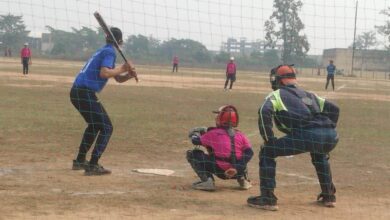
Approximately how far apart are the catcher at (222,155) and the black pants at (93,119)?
1.23m

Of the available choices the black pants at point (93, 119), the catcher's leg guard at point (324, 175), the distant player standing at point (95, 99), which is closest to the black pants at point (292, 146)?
the catcher's leg guard at point (324, 175)

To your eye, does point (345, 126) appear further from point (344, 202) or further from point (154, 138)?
point (344, 202)

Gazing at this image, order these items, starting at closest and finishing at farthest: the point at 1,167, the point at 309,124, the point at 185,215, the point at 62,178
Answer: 1. the point at 185,215
2. the point at 309,124
3. the point at 62,178
4. the point at 1,167

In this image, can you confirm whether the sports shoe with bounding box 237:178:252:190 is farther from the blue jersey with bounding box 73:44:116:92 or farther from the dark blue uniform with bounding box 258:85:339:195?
the blue jersey with bounding box 73:44:116:92

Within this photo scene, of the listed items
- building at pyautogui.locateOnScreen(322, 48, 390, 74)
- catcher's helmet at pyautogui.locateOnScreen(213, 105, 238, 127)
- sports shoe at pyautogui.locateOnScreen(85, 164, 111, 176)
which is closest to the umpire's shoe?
catcher's helmet at pyautogui.locateOnScreen(213, 105, 238, 127)

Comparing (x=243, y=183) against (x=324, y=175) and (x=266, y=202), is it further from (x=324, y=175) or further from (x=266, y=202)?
(x=324, y=175)

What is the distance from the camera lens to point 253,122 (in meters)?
14.5

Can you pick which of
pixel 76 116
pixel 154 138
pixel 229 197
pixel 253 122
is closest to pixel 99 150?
pixel 229 197

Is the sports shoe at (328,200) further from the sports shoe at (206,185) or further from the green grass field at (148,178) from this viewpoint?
the sports shoe at (206,185)

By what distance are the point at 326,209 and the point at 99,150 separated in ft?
9.62

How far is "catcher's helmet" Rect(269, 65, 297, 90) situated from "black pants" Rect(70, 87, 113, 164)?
7.71ft

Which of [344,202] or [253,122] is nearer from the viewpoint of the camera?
[344,202]

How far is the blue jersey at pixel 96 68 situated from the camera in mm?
7332

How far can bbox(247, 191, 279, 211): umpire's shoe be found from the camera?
6.00m
